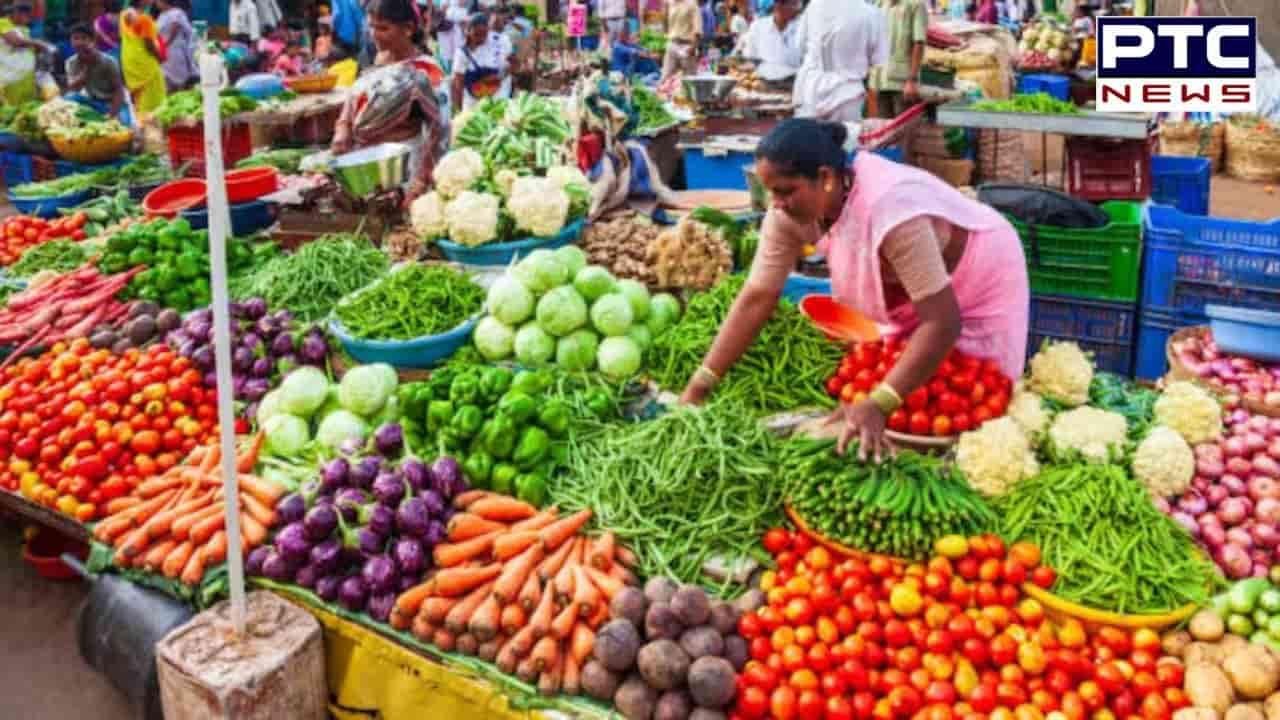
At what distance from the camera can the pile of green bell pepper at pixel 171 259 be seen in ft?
16.8

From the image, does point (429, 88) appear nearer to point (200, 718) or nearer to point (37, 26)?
point (200, 718)

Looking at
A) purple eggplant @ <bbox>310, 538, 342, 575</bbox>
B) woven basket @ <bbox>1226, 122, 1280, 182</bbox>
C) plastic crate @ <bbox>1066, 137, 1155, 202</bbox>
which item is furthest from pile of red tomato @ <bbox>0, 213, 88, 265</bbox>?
woven basket @ <bbox>1226, 122, 1280, 182</bbox>

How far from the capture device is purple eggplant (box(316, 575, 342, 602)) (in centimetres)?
317

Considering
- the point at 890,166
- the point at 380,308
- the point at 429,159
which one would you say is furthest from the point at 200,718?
the point at 429,159

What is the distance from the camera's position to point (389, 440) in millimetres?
3553

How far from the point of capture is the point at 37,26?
15.3 m

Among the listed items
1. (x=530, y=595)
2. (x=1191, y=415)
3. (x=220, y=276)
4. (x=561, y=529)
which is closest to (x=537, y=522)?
(x=561, y=529)

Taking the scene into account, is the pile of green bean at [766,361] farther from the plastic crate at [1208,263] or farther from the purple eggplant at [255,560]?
the plastic crate at [1208,263]

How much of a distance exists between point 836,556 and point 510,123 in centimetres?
362

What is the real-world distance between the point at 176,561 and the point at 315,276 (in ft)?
6.08

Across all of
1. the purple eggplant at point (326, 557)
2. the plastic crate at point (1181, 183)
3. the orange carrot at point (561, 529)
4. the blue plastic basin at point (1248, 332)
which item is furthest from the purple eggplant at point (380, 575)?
the plastic crate at point (1181, 183)

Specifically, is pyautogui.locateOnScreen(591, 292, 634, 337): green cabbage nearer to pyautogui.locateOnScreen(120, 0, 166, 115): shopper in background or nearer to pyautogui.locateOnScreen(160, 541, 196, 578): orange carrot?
pyautogui.locateOnScreen(160, 541, 196, 578): orange carrot

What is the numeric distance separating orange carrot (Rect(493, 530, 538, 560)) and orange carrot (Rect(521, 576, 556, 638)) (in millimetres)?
238

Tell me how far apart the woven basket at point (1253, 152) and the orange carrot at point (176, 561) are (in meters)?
11.6
